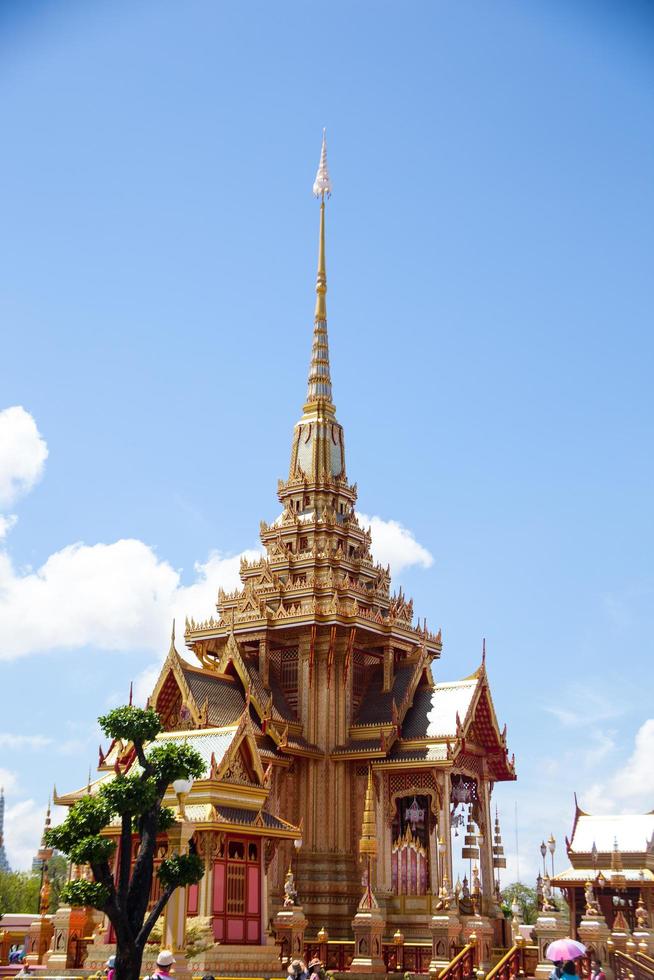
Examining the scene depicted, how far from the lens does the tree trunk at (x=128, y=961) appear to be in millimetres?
18641

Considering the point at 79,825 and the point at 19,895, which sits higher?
the point at 79,825

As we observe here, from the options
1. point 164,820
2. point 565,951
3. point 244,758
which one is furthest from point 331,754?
point 565,951

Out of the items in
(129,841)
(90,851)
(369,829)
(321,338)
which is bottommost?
(90,851)

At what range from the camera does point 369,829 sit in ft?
105

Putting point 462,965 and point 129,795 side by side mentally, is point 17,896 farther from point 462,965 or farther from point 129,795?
point 129,795

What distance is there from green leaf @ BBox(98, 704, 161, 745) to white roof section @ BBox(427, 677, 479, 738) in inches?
608

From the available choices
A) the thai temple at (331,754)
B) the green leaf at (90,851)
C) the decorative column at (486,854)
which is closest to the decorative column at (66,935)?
the thai temple at (331,754)

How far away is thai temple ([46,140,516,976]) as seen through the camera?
2802 cm

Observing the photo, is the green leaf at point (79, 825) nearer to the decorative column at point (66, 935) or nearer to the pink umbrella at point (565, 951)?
the pink umbrella at point (565, 951)

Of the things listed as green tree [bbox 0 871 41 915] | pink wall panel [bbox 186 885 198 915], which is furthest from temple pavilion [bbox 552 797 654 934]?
green tree [bbox 0 871 41 915]

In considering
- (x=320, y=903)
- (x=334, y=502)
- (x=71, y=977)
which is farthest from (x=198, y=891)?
(x=334, y=502)

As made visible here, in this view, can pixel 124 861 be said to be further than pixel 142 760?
No

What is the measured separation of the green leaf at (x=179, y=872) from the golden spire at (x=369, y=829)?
439 inches

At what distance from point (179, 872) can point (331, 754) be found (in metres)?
16.0
